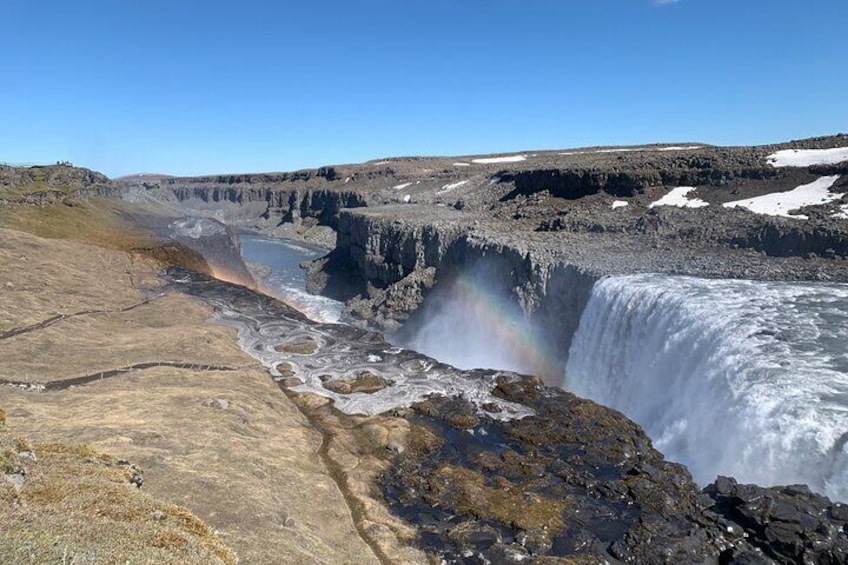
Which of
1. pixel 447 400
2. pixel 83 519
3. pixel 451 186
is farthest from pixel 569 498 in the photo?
pixel 451 186

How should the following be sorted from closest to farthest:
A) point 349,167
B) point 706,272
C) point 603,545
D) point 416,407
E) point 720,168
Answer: point 603,545 → point 416,407 → point 706,272 → point 720,168 → point 349,167

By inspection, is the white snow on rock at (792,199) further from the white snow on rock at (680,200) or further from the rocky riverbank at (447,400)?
the white snow on rock at (680,200)

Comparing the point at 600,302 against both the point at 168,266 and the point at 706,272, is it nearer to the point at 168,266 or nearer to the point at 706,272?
the point at 706,272

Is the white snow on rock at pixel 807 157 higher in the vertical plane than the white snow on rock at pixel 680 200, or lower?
higher

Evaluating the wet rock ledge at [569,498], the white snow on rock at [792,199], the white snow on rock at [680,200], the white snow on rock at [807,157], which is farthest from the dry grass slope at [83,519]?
the white snow on rock at [807,157]

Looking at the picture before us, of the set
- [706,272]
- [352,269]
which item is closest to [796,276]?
[706,272]

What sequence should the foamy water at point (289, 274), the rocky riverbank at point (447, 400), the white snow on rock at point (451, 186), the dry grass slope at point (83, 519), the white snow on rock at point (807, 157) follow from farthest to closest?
the white snow on rock at point (451, 186) → the foamy water at point (289, 274) → the white snow on rock at point (807, 157) → the rocky riverbank at point (447, 400) → the dry grass slope at point (83, 519)

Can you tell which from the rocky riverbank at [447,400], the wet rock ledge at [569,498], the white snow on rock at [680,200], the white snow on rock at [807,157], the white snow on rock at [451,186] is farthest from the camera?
the white snow on rock at [451,186]
